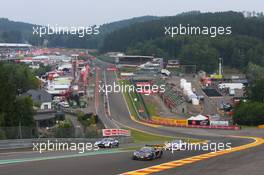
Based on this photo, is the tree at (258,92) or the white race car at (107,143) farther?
the tree at (258,92)

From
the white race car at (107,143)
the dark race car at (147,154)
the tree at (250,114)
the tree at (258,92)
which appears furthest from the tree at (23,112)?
the tree at (258,92)

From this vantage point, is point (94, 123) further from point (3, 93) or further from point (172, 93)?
point (172, 93)

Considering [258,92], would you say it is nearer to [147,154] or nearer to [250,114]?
[250,114]

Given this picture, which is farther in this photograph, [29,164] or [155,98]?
[155,98]

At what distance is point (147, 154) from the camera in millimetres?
29547

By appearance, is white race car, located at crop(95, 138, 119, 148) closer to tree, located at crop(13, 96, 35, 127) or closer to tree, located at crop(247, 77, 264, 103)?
tree, located at crop(13, 96, 35, 127)

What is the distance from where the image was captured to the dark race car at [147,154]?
96.1 feet

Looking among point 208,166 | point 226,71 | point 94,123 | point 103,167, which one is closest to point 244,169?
point 208,166

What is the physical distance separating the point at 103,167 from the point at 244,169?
20.9 ft

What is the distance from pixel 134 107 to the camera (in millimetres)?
99375

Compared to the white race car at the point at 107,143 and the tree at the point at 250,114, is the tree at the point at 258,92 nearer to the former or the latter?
the tree at the point at 250,114

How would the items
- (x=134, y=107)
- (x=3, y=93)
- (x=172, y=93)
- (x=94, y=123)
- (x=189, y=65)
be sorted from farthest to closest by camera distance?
(x=189, y=65) < (x=172, y=93) < (x=134, y=107) < (x=94, y=123) < (x=3, y=93)

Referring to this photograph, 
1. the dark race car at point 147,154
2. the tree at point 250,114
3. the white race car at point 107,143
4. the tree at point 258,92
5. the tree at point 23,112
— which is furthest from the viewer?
the tree at point 258,92

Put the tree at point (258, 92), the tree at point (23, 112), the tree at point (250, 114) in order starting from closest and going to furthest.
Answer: the tree at point (23, 112), the tree at point (250, 114), the tree at point (258, 92)
